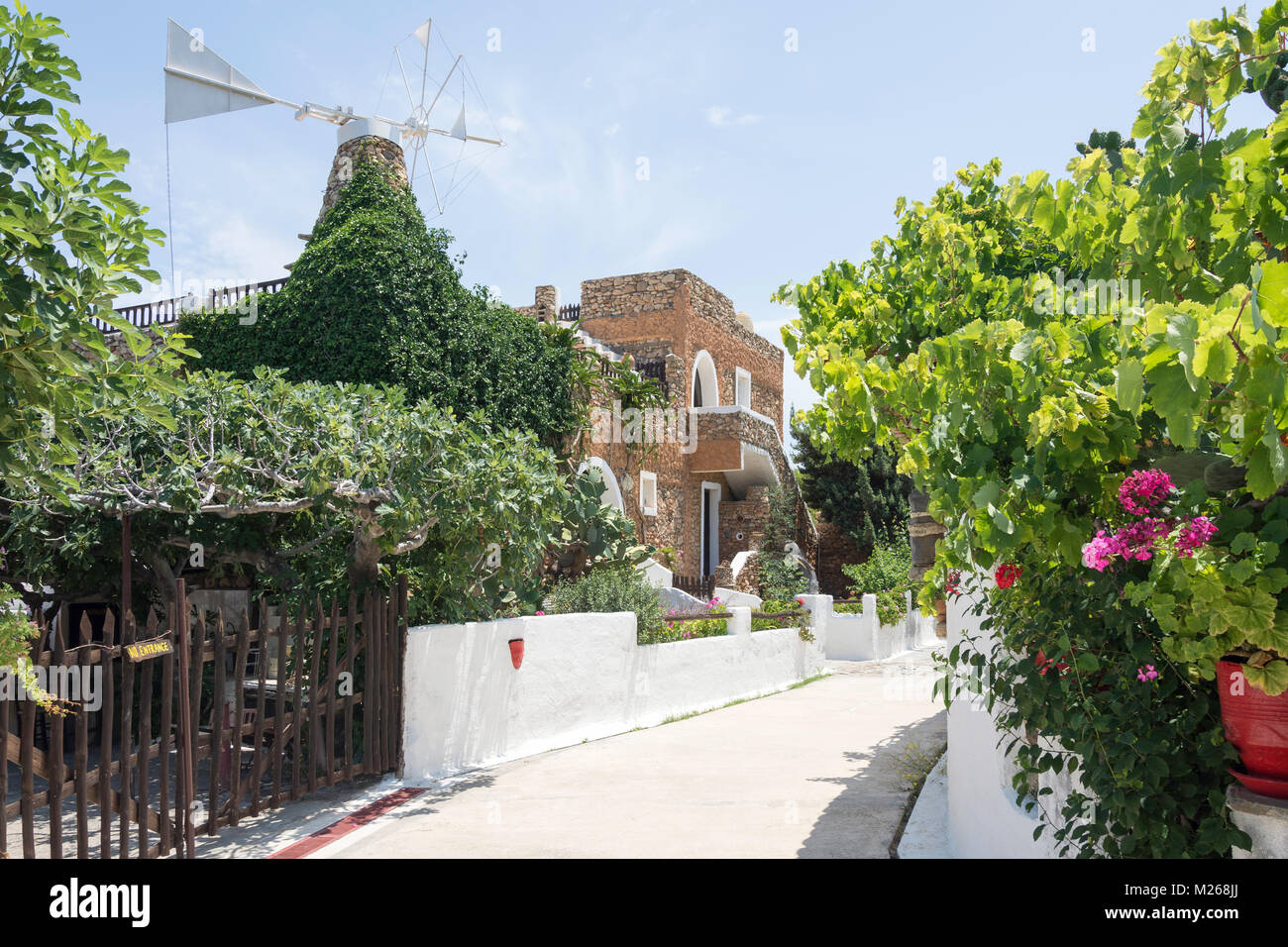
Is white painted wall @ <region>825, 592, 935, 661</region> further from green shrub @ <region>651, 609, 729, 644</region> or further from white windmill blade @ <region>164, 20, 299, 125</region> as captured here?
white windmill blade @ <region>164, 20, 299, 125</region>

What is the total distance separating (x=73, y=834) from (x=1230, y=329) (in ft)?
23.8

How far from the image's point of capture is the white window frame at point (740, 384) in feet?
76.3

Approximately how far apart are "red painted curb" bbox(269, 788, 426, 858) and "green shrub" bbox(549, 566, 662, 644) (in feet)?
12.9

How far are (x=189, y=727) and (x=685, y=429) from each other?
14.6 m

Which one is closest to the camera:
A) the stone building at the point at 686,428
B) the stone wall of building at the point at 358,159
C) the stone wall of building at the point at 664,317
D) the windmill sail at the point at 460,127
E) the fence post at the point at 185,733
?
the fence post at the point at 185,733

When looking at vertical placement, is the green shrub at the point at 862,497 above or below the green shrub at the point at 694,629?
above

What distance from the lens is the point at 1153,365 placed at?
204 centimetres

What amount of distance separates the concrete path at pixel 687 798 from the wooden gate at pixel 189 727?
0.81 metres

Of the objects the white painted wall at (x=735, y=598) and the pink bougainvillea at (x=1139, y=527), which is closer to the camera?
the pink bougainvillea at (x=1139, y=527)

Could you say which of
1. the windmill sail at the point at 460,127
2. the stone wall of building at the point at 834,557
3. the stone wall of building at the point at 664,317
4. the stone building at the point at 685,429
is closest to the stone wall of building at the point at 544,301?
the stone building at the point at 685,429

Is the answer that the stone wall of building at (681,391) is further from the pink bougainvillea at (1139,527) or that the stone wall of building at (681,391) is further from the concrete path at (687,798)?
the pink bougainvillea at (1139,527)

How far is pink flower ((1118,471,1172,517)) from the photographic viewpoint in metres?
2.74

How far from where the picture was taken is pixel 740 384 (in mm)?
24156
